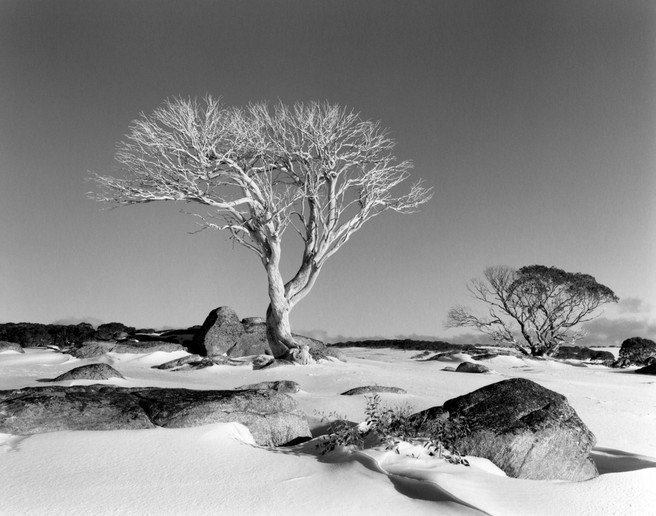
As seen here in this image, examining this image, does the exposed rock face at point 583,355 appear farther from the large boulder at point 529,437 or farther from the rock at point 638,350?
the large boulder at point 529,437

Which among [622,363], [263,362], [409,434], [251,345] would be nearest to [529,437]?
[409,434]

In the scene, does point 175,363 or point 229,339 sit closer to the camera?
point 175,363

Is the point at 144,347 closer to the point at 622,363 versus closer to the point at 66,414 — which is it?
the point at 66,414

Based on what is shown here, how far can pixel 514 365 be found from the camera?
20.2m

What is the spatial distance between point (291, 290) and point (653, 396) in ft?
32.1

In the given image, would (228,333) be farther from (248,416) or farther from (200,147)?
(248,416)

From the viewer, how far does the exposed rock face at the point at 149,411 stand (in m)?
5.56

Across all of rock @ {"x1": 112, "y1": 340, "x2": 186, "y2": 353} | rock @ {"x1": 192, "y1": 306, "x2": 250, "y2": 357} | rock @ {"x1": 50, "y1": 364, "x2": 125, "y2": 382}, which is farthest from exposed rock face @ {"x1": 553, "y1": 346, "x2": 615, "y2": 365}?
rock @ {"x1": 50, "y1": 364, "x2": 125, "y2": 382}

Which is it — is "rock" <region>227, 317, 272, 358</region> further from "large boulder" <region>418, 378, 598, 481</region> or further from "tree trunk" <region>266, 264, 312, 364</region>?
"large boulder" <region>418, 378, 598, 481</region>

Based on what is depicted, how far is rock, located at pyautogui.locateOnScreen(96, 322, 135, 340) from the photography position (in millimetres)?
27766

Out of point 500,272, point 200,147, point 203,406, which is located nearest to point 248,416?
point 203,406

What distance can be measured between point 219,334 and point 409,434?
1558 cm

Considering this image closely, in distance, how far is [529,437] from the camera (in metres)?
5.36

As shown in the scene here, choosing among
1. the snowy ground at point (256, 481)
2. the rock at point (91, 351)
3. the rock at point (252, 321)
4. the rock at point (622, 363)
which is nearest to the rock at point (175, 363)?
the rock at point (91, 351)
